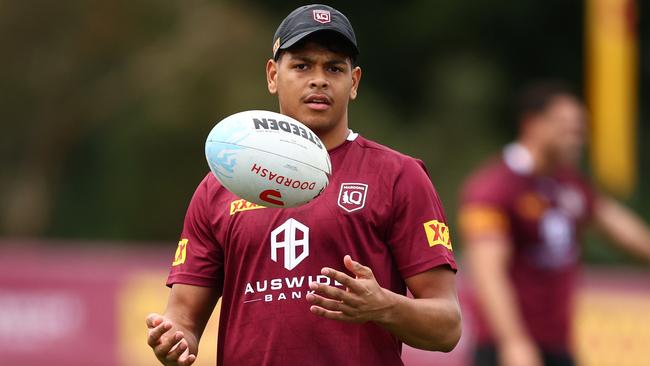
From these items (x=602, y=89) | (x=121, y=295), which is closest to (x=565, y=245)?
(x=121, y=295)

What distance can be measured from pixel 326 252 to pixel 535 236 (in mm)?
3656

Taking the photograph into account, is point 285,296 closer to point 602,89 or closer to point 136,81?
point 602,89

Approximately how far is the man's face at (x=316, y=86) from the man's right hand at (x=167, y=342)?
0.83m

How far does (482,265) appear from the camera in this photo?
304 inches

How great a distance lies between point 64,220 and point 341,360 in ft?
60.2

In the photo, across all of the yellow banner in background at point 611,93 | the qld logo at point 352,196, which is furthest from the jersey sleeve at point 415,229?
the yellow banner in background at point 611,93

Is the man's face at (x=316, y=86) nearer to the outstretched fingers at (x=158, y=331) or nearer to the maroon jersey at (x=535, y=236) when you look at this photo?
the outstretched fingers at (x=158, y=331)

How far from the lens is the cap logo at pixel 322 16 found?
177 inches

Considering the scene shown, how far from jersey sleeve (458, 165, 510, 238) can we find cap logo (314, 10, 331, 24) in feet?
11.4

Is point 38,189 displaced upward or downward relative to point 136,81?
downward

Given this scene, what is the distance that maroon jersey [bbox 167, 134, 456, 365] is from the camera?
4430mm

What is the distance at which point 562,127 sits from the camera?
8.01 metres

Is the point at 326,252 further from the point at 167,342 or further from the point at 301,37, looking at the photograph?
the point at 301,37

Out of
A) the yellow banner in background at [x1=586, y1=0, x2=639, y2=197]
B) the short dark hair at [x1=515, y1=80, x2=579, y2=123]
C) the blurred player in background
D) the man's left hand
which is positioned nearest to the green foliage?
the yellow banner in background at [x1=586, y1=0, x2=639, y2=197]
